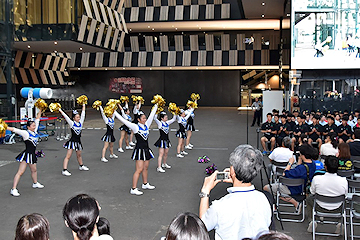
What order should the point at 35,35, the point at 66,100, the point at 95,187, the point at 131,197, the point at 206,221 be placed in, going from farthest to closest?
the point at 66,100 < the point at 35,35 < the point at 95,187 < the point at 131,197 < the point at 206,221

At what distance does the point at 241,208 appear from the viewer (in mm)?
3051

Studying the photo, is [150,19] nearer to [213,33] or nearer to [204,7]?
[204,7]

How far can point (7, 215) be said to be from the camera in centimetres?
741

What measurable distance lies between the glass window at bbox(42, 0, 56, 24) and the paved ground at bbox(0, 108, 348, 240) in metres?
8.92

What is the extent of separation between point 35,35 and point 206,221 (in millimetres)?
21164

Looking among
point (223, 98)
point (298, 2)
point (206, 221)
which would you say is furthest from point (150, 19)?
point (206, 221)

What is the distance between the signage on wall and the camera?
41.7m

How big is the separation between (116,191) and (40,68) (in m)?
25.6

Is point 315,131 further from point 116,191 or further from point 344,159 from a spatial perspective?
point 116,191

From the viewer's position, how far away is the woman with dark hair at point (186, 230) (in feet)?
7.28

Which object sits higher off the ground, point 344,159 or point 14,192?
point 344,159

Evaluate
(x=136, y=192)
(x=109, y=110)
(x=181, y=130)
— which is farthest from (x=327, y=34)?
(x=136, y=192)

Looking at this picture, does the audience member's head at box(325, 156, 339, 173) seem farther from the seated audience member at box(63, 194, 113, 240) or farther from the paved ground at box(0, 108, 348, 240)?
the seated audience member at box(63, 194, 113, 240)

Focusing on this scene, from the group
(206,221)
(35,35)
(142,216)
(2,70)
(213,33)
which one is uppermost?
(213,33)
